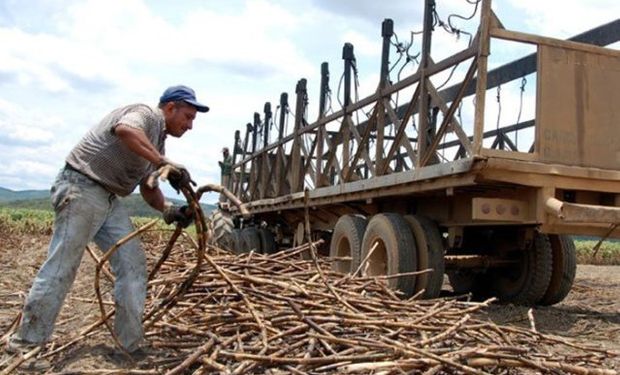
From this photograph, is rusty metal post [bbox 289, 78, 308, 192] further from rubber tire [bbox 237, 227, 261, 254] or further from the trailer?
rubber tire [bbox 237, 227, 261, 254]

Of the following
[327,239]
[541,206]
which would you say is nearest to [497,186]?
[541,206]

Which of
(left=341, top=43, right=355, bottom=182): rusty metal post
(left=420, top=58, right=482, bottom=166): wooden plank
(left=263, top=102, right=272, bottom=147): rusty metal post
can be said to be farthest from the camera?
(left=263, top=102, right=272, bottom=147): rusty metal post

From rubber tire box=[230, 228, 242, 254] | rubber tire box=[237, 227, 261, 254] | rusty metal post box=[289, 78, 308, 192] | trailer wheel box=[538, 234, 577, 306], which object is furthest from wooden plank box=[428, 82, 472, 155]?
rubber tire box=[230, 228, 242, 254]

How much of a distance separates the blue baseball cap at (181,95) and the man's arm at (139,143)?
408 millimetres

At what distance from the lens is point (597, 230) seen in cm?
613

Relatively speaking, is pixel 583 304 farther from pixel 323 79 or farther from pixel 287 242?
pixel 287 242

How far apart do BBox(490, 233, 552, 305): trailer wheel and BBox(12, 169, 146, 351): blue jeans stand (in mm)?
4991

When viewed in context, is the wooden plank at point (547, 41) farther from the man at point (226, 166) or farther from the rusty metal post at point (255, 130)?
the man at point (226, 166)

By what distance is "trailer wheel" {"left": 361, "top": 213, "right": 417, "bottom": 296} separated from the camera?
6.90m

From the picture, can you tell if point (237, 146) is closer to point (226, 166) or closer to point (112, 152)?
point (226, 166)

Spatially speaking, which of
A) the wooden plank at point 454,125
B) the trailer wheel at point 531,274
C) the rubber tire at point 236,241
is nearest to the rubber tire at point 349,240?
the trailer wheel at point 531,274

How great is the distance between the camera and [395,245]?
22.9ft

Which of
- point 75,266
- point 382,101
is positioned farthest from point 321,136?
point 75,266

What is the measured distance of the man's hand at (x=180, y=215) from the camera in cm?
392
